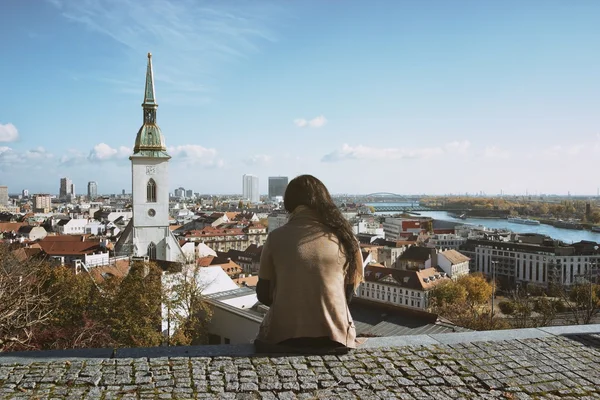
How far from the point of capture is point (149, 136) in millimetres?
28453

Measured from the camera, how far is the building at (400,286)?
4133cm

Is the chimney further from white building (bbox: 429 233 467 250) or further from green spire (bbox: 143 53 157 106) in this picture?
green spire (bbox: 143 53 157 106)

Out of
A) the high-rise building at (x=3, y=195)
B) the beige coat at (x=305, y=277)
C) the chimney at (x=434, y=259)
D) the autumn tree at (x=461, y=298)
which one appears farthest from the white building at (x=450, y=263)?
the high-rise building at (x=3, y=195)

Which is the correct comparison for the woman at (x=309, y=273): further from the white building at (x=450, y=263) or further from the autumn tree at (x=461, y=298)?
the white building at (x=450, y=263)

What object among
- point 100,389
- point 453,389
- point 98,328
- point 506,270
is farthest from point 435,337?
point 506,270

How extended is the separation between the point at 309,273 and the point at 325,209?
0.57 m

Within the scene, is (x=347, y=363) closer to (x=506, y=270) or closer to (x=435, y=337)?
(x=435, y=337)

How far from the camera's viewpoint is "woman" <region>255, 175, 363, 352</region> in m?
4.00

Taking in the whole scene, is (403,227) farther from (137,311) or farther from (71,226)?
(137,311)

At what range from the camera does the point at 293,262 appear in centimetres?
400

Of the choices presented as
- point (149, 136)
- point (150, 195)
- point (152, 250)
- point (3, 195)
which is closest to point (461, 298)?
point (152, 250)

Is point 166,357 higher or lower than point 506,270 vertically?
higher

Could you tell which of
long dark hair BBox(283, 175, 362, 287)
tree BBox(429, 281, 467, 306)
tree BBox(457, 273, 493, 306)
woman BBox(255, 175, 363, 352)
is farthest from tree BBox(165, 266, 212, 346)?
tree BBox(457, 273, 493, 306)

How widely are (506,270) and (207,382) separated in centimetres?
6271
